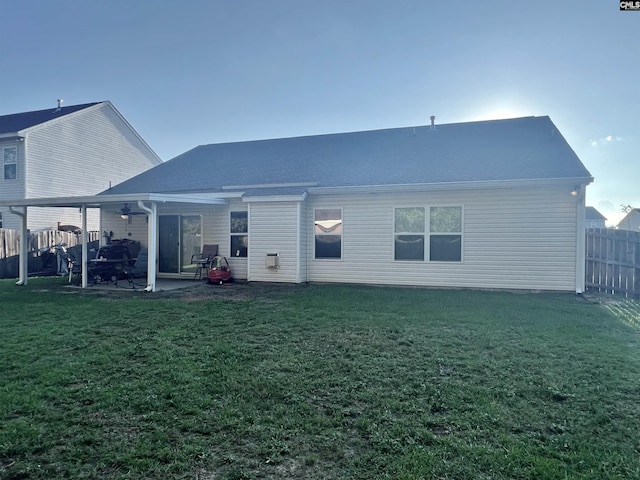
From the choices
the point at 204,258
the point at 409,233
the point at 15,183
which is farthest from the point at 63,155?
the point at 409,233

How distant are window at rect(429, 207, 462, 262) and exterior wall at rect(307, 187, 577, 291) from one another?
0.13 meters

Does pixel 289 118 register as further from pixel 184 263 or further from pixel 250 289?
→ pixel 250 289

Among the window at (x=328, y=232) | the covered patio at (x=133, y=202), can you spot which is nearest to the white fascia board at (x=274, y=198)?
the window at (x=328, y=232)

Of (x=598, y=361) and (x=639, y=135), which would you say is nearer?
(x=598, y=361)

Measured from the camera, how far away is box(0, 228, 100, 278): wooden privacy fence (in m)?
12.7

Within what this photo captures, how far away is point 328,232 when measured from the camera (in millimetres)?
10766

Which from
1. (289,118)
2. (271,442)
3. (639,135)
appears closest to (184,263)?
(289,118)

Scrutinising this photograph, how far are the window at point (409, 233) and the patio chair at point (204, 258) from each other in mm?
5336

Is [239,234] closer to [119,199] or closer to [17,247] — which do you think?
[119,199]

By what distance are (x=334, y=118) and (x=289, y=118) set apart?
2004mm

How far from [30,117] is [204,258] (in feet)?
44.6

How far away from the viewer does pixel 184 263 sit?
1220cm

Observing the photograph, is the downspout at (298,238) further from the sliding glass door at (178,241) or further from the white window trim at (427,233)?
the sliding glass door at (178,241)

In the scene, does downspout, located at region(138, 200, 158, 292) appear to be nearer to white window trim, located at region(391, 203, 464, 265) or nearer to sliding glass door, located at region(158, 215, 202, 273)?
sliding glass door, located at region(158, 215, 202, 273)
